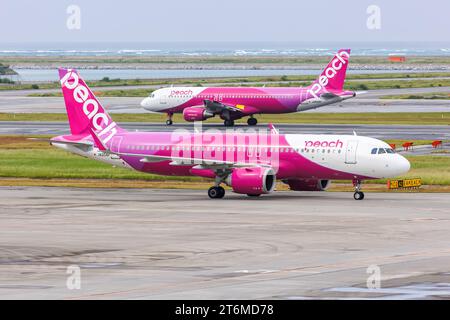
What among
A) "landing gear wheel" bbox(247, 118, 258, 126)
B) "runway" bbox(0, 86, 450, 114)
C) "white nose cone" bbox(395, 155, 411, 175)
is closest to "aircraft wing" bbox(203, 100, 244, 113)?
"landing gear wheel" bbox(247, 118, 258, 126)

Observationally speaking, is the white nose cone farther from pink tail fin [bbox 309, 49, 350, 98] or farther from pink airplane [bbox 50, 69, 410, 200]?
pink tail fin [bbox 309, 49, 350, 98]

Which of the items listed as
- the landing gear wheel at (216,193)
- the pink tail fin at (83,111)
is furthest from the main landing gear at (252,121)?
the landing gear wheel at (216,193)

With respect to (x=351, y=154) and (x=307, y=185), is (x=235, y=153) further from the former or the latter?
(x=351, y=154)

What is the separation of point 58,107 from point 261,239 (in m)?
103

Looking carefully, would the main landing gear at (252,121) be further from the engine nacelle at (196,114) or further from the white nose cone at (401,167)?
the white nose cone at (401,167)

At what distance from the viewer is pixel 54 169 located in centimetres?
7881

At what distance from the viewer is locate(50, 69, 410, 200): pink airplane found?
61594 millimetres

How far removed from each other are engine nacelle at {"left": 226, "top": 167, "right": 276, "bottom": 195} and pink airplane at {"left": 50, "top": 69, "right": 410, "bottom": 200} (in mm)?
55

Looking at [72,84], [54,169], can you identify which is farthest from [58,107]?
[72,84]

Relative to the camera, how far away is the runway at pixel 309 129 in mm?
103375

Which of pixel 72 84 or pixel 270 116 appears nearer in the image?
pixel 72 84

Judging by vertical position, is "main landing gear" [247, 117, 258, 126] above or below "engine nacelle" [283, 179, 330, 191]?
below

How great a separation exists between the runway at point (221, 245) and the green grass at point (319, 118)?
184ft

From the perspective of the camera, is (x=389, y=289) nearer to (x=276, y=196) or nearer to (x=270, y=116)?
(x=276, y=196)
